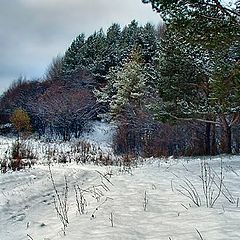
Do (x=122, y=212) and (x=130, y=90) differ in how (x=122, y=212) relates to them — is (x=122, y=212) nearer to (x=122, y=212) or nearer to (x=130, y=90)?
(x=122, y=212)

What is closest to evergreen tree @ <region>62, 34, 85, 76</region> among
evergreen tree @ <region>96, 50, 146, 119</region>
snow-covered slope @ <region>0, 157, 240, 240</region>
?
evergreen tree @ <region>96, 50, 146, 119</region>

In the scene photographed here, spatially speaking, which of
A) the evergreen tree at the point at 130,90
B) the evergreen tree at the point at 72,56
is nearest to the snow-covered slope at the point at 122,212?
the evergreen tree at the point at 130,90

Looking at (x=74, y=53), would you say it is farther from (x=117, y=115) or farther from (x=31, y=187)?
(x=31, y=187)

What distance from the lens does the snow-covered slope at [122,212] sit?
156 inches

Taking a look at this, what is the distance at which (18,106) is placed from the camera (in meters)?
41.9

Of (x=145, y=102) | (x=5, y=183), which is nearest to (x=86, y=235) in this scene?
(x=5, y=183)

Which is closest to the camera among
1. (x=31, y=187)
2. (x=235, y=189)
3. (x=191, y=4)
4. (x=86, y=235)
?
(x=86, y=235)

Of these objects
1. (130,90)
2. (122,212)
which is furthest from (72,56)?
(122,212)

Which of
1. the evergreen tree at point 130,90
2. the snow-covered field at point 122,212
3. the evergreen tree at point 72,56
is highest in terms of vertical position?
the evergreen tree at point 72,56

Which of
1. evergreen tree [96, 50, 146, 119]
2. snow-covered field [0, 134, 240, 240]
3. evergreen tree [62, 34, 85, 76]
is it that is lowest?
snow-covered field [0, 134, 240, 240]

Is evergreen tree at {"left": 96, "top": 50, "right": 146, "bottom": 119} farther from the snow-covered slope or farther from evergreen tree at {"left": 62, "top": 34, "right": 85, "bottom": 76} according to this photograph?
the snow-covered slope

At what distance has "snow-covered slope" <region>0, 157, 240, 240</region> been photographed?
3.97 meters

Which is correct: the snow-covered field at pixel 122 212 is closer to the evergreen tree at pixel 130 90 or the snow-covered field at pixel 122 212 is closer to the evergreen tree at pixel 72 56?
the evergreen tree at pixel 130 90

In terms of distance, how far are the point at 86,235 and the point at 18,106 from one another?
39.7m
